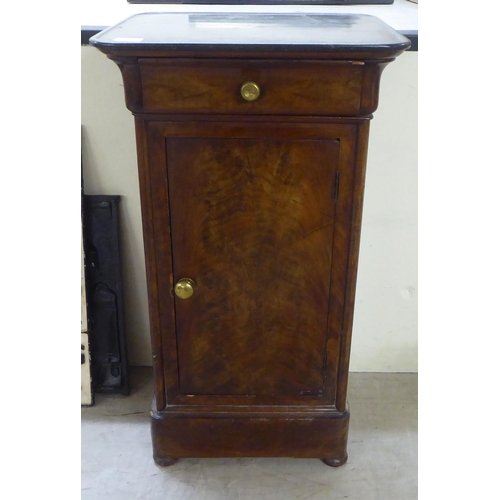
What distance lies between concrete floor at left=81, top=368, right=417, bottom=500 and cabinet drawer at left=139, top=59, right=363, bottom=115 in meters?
0.86

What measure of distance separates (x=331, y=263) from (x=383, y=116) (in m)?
0.47

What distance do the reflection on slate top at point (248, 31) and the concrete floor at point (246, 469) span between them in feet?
3.20

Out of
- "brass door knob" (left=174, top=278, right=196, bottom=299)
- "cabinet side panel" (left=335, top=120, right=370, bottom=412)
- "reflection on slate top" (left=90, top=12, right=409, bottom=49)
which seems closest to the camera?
"reflection on slate top" (left=90, top=12, right=409, bottom=49)

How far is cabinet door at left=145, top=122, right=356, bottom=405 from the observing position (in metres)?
1.05

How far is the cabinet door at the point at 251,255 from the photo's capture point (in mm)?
1047

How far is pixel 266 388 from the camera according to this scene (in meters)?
1.28

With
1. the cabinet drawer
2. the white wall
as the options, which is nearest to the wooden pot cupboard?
the cabinet drawer

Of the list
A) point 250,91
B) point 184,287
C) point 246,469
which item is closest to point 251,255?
point 184,287

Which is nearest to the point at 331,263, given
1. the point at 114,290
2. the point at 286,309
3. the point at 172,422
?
the point at 286,309

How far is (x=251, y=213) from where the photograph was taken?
1104 mm

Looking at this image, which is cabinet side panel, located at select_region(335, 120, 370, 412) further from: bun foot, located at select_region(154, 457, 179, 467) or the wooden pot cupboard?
bun foot, located at select_region(154, 457, 179, 467)

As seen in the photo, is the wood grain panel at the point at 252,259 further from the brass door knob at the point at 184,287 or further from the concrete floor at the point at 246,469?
the concrete floor at the point at 246,469

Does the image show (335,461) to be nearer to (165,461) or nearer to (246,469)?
(246,469)

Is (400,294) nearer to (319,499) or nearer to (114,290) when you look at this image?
(319,499)
